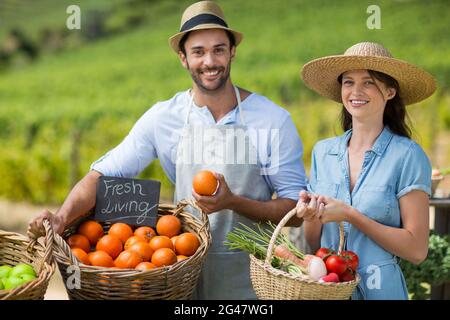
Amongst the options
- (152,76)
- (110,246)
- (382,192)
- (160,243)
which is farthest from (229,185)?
(152,76)

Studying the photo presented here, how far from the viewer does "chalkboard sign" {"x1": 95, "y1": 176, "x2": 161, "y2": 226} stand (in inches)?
88.4

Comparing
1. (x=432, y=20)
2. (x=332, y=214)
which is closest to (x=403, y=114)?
(x=332, y=214)

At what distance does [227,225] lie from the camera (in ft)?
8.01

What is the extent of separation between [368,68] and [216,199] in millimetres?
671

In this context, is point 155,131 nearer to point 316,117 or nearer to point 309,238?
point 309,238

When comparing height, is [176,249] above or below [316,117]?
below

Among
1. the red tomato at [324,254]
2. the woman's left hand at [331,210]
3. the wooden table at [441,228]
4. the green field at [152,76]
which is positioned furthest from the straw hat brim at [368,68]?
the green field at [152,76]

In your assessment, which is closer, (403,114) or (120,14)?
(403,114)

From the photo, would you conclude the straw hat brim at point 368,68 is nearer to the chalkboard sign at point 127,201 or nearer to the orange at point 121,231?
the chalkboard sign at point 127,201

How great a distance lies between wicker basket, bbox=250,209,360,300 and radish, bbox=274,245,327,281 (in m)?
0.04

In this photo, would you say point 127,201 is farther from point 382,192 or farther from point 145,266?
Result: point 382,192

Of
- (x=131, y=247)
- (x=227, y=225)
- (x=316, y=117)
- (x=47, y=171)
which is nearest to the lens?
(x=131, y=247)

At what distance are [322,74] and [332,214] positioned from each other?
628 mm

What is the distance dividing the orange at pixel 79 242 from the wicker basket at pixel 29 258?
0.10m
